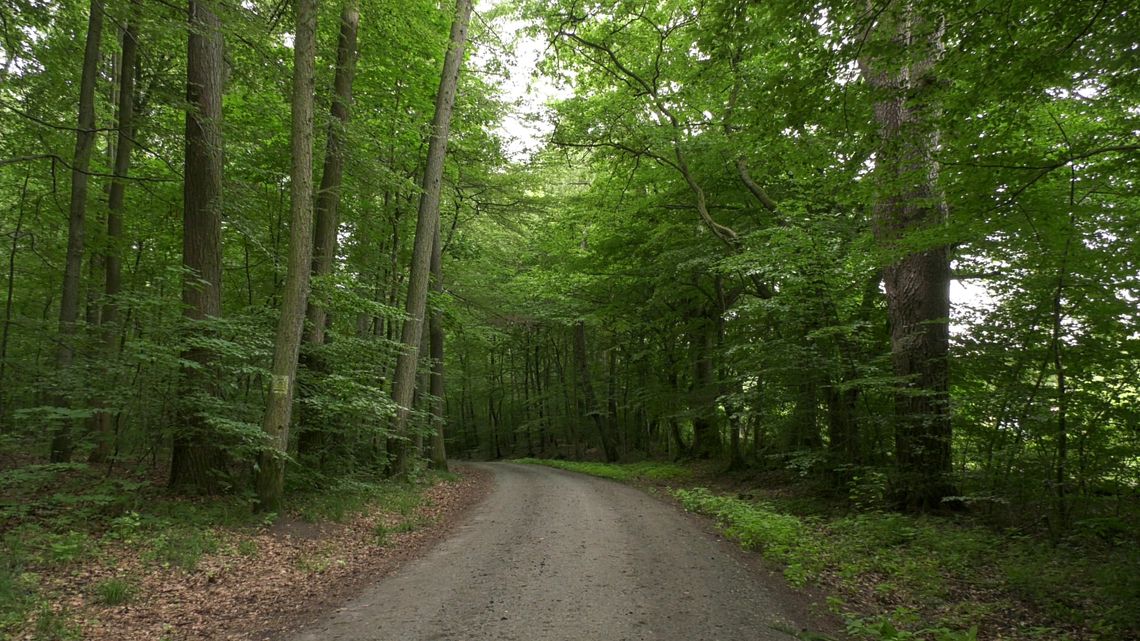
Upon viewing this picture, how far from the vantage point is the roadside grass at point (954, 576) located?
15.6 feet

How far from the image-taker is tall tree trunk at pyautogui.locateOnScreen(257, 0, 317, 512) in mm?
8195

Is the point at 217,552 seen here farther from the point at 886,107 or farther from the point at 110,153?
the point at 110,153

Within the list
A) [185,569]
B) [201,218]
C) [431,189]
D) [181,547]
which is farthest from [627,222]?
[185,569]

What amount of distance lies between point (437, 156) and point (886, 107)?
8.74 m

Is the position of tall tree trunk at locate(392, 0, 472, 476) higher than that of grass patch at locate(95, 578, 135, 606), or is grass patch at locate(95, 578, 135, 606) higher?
tall tree trunk at locate(392, 0, 472, 476)

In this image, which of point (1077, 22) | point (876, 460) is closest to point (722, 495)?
point (876, 460)

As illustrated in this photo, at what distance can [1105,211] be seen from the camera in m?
5.81

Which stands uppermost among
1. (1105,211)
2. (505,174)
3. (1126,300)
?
(505,174)

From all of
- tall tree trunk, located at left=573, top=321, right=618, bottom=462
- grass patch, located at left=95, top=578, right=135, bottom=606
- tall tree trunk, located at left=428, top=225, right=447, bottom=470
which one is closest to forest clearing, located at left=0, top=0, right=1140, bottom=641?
grass patch, located at left=95, top=578, right=135, bottom=606

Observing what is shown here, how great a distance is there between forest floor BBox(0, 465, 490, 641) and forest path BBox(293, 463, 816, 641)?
0.65m

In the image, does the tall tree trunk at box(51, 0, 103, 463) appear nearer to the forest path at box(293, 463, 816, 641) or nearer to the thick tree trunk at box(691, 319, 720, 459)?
the forest path at box(293, 463, 816, 641)

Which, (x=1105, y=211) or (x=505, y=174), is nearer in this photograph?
(x=1105, y=211)

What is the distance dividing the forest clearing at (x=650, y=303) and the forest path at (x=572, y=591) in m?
0.07

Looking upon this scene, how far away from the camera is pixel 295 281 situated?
334 inches
